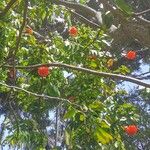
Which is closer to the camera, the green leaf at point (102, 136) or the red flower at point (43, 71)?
the green leaf at point (102, 136)

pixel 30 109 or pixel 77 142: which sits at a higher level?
pixel 30 109

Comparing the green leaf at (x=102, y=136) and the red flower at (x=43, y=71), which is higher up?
the red flower at (x=43, y=71)

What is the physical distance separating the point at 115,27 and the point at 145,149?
712 cm

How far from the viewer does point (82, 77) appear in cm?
515

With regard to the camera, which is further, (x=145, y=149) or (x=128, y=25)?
(x=145, y=149)

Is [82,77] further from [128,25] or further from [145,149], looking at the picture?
[145,149]

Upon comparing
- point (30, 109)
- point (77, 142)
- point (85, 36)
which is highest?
point (85, 36)

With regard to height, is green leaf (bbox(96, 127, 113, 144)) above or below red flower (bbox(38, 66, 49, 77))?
below

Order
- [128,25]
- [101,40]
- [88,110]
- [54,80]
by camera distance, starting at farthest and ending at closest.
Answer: [101,40], [54,80], [128,25], [88,110]

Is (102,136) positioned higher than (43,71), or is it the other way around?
(43,71)

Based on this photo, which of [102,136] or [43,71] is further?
[43,71]

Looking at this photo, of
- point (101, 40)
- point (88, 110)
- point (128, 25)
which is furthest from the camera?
point (101, 40)

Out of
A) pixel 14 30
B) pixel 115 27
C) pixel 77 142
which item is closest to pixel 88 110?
pixel 77 142

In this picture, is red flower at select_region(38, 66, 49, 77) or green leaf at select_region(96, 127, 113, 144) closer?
green leaf at select_region(96, 127, 113, 144)
